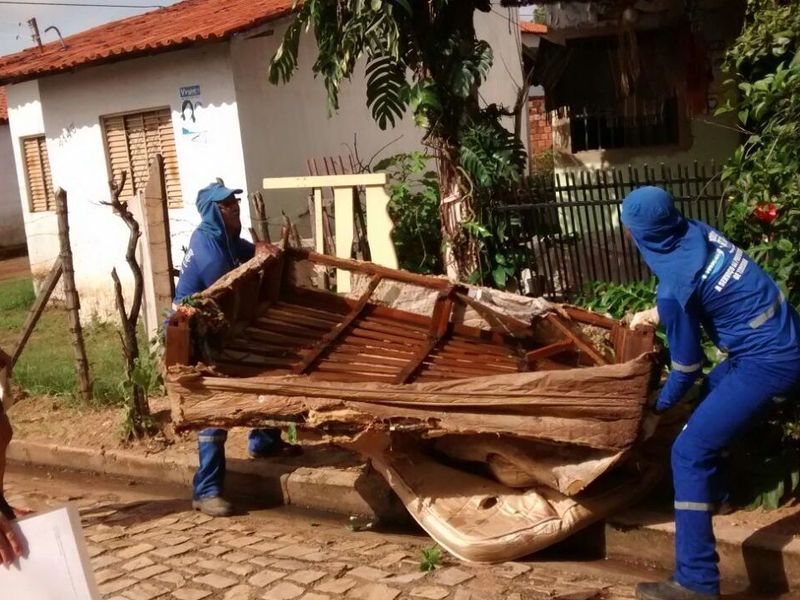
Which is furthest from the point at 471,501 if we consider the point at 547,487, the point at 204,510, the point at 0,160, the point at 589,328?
the point at 0,160

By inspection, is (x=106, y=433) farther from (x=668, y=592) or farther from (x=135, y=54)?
(x=135, y=54)

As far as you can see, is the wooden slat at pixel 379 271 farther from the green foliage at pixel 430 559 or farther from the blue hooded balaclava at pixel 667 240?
the blue hooded balaclava at pixel 667 240

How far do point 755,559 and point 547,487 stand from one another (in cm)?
93

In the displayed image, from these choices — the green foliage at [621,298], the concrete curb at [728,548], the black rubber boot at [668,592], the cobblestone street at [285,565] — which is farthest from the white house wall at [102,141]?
the black rubber boot at [668,592]

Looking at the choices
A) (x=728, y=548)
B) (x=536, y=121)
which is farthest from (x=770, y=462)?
(x=536, y=121)

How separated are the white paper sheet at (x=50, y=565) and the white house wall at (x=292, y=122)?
788cm

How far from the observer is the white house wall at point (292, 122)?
1035 centimetres

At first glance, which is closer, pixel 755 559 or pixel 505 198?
pixel 755 559

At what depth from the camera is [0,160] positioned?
20.6m

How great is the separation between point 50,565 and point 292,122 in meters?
8.88

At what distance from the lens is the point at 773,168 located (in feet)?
16.3

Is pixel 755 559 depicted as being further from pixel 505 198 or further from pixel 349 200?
pixel 349 200

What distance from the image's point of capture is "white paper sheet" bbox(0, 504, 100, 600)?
244 centimetres

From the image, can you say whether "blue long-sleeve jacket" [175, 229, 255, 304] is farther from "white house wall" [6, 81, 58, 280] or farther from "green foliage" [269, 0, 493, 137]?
"white house wall" [6, 81, 58, 280]
